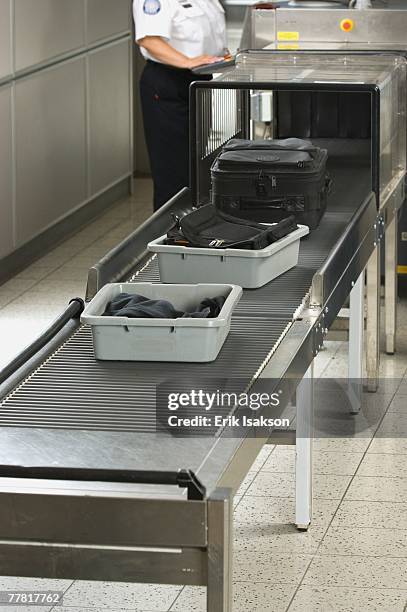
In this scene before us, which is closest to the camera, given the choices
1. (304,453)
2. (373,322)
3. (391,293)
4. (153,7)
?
(304,453)

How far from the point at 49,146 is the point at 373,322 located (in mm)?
2513

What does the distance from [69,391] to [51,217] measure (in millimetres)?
3922

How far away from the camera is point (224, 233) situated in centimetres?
276

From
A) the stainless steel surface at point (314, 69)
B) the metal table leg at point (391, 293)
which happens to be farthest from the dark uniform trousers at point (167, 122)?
the metal table leg at point (391, 293)

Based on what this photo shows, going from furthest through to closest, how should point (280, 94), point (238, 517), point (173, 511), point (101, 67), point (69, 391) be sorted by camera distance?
point (101, 67)
point (280, 94)
point (238, 517)
point (69, 391)
point (173, 511)

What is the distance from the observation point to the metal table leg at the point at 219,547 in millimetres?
1750

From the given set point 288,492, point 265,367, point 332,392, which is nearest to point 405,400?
point 332,392

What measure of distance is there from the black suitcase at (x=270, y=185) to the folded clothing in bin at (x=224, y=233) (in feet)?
0.78

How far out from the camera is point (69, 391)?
7.13ft

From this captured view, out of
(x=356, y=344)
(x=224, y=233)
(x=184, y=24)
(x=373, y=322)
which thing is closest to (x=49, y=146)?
(x=184, y=24)

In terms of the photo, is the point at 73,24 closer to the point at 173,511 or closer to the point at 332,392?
the point at 332,392

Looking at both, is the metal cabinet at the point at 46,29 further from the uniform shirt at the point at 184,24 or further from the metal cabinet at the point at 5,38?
the uniform shirt at the point at 184,24

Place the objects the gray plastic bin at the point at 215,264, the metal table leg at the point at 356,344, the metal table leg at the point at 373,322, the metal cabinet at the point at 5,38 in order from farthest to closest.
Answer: the metal cabinet at the point at 5,38 → the metal table leg at the point at 373,322 → the metal table leg at the point at 356,344 → the gray plastic bin at the point at 215,264

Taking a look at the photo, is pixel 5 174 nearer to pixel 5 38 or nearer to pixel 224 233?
pixel 5 38
